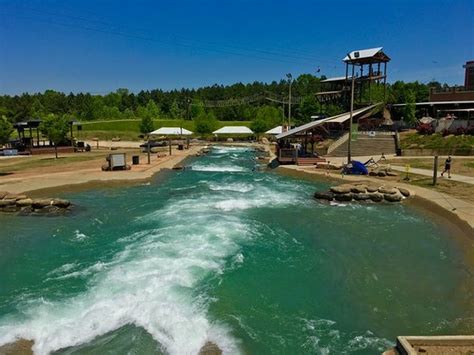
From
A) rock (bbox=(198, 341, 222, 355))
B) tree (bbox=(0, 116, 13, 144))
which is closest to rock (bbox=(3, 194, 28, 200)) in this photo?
tree (bbox=(0, 116, 13, 144))

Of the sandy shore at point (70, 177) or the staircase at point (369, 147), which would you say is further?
the staircase at point (369, 147)

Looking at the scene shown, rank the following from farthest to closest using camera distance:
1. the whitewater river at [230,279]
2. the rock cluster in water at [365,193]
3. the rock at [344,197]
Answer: the rock at [344,197] → the rock cluster in water at [365,193] → the whitewater river at [230,279]

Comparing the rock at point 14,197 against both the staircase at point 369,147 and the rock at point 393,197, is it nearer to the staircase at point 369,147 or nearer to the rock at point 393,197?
the rock at point 393,197

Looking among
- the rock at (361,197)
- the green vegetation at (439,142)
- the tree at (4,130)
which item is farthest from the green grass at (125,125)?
the rock at (361,197)

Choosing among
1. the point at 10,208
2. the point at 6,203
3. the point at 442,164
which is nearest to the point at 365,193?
the point at 442,164

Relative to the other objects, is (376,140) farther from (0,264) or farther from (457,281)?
(0,264)

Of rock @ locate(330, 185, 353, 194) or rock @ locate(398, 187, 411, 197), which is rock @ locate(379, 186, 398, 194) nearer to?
rock @ locate(398, 187, 411, 197)
